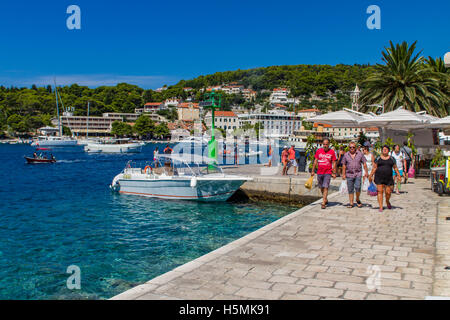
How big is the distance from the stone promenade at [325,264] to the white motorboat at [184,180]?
28.6 ft

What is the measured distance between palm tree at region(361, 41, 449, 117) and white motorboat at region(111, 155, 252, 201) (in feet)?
53.8

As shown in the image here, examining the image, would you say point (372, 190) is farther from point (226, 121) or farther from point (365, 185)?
point (226, 121)

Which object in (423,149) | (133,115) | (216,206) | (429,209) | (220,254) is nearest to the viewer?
(220,254)

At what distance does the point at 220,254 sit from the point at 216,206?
37.5ft

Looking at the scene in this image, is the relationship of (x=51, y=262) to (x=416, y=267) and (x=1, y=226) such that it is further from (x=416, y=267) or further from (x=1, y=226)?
(x=416, y=267)

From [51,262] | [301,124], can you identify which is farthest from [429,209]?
[301,124]

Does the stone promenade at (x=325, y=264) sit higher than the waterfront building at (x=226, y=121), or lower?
lower

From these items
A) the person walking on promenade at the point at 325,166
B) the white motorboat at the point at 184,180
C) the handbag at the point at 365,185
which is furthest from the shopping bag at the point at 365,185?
the white motorboat at the point at 184,180

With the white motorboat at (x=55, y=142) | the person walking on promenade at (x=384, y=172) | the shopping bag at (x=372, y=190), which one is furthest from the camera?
the white motorboat at (x=55, y=142)

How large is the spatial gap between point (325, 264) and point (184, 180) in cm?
1304

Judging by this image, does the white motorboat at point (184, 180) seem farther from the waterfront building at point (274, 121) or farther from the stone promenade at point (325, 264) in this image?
the waterfront building at point (274, 121)

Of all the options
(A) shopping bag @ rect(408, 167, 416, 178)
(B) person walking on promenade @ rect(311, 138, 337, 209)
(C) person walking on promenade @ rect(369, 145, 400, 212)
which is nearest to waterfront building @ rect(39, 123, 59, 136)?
(A) shopping bag @ rect(408, 167, 416, 178)

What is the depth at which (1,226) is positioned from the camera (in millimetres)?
15023

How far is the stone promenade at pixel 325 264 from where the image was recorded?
4.80 meters
